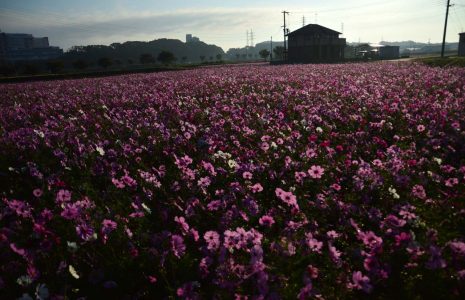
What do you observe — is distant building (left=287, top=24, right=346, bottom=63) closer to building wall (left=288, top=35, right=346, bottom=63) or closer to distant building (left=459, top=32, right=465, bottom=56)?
building wall (left=288, top=35, right=346, bottom=63)

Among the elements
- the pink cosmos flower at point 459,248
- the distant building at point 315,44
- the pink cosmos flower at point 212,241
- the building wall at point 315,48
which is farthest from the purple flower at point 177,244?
the building wall at point 315,48

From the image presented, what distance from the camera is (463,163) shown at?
570cm

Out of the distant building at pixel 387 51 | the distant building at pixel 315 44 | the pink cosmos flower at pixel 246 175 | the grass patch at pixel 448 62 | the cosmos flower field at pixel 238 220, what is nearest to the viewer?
the cosmos flower field at pixel 238 220

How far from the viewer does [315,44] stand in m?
66.5

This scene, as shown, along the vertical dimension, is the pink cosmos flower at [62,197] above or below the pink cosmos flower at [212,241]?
above

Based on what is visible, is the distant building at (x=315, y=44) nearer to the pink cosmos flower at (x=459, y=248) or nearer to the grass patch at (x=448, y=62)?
the grass patch at (x=448, y=62)

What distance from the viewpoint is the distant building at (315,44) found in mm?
66250

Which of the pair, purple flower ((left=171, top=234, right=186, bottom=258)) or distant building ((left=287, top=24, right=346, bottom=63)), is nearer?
purple flower ((left=171, top=234, right=186, bottom=258))

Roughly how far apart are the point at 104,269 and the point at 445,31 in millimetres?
72666

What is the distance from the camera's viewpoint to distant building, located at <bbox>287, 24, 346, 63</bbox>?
66250 mm

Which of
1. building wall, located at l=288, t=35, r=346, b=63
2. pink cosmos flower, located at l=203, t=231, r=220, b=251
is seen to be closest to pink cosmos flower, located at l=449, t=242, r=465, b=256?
pink cosmos flower, located at l=203, t=231, r=220, b=251

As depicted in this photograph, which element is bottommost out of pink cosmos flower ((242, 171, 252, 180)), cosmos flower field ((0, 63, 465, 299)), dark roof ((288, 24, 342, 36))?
cosmos flower field ((0, 63, 465, 299))

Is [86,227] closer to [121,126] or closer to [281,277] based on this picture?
[281,277]

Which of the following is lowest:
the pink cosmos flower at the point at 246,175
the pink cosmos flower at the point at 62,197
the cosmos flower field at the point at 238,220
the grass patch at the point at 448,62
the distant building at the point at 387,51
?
the cosmos flower field at the point at 238,220
